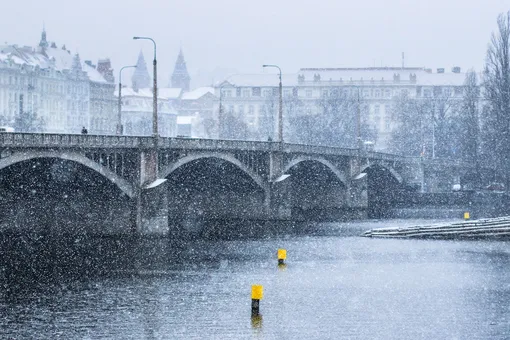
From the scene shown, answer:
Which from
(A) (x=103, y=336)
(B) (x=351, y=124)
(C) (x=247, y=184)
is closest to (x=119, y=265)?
(A) (x=103, y=336)

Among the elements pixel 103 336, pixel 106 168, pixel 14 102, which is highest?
pixel 14 102

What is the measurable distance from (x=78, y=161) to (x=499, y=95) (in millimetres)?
55615

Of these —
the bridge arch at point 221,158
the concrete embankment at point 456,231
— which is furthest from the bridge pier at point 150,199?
the concrete embankment at point 456,231

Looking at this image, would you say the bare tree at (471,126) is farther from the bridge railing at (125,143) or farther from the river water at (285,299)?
the river water at (285,299)

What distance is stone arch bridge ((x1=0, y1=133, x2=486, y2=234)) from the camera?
70.6 meters

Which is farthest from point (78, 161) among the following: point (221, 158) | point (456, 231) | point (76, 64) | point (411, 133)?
point (76, 64)

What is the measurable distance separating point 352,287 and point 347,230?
3521 centimetres

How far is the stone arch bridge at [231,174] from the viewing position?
70.6m

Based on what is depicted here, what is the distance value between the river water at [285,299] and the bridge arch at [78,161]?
279 inches

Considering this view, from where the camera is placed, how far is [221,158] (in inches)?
3302

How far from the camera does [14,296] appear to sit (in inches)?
1868

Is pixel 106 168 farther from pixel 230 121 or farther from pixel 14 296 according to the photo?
pixel 230 121

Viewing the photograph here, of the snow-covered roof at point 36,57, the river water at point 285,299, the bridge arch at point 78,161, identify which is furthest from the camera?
the snow-covered roof at point 36,57

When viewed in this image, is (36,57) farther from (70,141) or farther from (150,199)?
(70,141)
